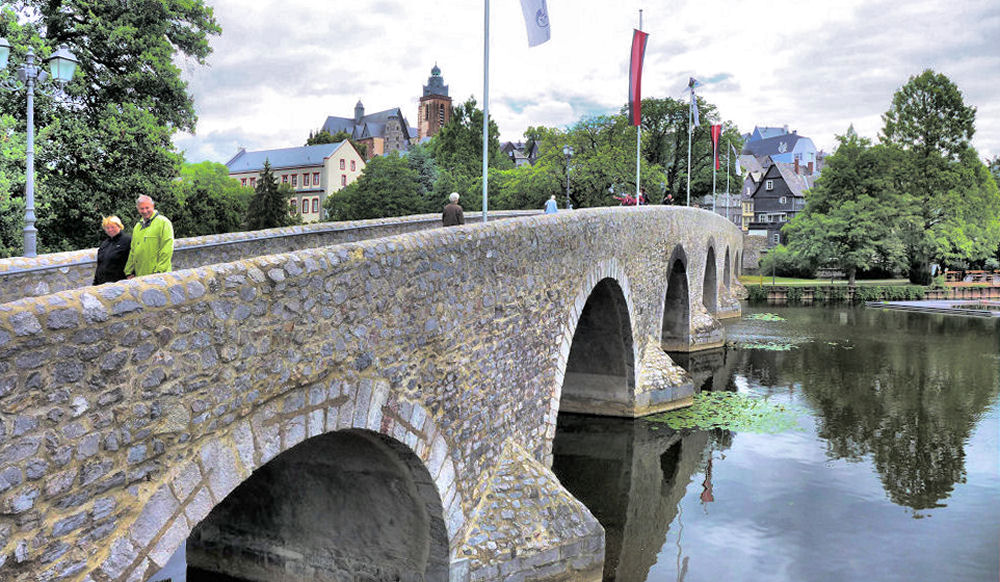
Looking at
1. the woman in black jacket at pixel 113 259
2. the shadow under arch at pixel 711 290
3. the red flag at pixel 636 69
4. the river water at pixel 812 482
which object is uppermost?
the red flag at pixel 636 69

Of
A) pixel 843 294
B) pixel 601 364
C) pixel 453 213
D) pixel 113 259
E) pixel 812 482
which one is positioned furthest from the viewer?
pixel 843 294

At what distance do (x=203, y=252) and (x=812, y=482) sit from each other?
1145cm

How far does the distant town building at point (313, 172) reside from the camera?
75.2m

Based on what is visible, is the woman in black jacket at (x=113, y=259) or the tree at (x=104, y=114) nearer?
the woman in black jacket at (x=113, y=259)

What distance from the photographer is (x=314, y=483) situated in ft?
27.3

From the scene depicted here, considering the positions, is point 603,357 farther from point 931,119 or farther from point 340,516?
point 931,119

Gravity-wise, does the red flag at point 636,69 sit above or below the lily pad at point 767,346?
above

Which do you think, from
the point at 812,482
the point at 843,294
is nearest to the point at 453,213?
the point at 812,482

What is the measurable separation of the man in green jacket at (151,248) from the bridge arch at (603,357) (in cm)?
1042

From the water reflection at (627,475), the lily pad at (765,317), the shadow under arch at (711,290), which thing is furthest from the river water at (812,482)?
the lily pad at (765,317)

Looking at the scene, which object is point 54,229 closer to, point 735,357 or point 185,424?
point 185,424

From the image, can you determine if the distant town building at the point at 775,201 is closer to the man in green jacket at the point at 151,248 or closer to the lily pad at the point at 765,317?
the lily pad at the point at 765,317

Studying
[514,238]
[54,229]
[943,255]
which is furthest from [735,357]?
[943,255]

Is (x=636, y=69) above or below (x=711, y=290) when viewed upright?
above
